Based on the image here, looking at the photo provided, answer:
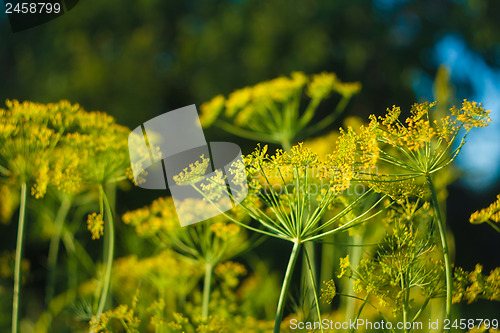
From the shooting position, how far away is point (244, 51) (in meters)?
4.36

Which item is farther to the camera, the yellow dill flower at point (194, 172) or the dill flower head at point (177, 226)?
the dill flower head at point (177, 226)

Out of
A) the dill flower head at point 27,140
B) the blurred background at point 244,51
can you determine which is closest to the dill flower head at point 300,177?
the dill flower head at point 27,140

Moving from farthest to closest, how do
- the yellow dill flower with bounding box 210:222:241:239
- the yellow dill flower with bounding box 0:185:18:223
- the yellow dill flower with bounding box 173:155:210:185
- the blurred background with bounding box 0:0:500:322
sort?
the blurred background with bounding box 0:0:500:322 < the yellow dill flower with bounding box 0:185:18:223 < the yellow dill flower with bounding box 210:222:241:239 < the yellow dill flower with bounding box 173:155:210:185

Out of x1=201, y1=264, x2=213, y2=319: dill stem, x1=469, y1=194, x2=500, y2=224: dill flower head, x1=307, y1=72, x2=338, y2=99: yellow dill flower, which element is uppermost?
x1=307, y1=72, x2=338, y2=99: yellow dill flower

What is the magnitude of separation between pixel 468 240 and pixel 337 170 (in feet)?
12.2

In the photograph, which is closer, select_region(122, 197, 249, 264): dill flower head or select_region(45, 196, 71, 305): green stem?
select_region(122, 197, 249, 264): dill flower head

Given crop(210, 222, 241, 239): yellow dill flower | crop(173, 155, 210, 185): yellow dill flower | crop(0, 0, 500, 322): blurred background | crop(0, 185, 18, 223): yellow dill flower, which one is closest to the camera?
crop(173, 155, 210, 185): yellow dill flower

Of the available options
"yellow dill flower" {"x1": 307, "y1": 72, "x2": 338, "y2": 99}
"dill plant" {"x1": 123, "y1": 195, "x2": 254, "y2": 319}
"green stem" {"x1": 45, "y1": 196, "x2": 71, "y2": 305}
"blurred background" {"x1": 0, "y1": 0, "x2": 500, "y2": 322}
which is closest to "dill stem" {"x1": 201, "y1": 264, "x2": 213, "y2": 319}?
"dill plant" {"x1": 123, "y1": 195, "x2": 254, "y2": 319}

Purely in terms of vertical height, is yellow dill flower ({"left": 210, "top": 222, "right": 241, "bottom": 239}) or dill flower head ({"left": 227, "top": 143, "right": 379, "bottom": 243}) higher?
dill flower head ({"left": 227, "top": 143, "right": 379, "bottom": 243})

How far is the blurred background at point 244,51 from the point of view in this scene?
12.5 feet

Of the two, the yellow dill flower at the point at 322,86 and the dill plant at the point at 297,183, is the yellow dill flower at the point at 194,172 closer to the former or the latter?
the dill plant at the point at 297,183

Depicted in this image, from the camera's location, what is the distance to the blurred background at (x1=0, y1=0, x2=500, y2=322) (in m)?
3.80

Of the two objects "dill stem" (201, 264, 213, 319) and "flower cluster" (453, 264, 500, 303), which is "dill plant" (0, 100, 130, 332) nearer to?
"dill stem" (201, 264, 213, 319)

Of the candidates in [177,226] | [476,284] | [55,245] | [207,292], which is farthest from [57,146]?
[476,284]
